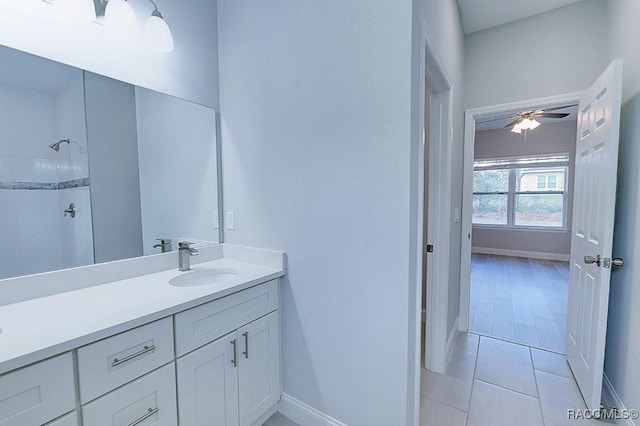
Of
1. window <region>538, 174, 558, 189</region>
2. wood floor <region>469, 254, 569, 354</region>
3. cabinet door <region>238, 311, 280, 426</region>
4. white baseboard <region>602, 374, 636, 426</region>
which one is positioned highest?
window <region>538, 174, 558, 189</region>

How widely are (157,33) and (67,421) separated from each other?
172 cm

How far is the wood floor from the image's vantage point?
8.59 ft

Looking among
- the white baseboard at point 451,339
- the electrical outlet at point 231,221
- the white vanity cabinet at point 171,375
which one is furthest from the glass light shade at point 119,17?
the white baseboard at point 451,339

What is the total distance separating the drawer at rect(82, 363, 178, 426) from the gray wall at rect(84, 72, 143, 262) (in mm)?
727

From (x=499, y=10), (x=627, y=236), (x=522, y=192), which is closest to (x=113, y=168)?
(x=627, y=236)

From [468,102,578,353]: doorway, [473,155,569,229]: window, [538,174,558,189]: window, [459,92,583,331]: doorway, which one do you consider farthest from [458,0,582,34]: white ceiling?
[538,174,558,189]: window

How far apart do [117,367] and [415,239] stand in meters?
1.28

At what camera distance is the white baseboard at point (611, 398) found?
4.97 feet

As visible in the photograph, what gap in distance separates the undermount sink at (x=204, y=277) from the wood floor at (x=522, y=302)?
2.45m

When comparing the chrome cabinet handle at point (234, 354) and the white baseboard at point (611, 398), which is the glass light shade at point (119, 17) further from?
the white baseboard at point (611, 398)

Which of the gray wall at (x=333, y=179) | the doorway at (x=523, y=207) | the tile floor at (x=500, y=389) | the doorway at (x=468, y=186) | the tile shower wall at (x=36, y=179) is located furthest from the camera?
the doorway at (x=523, y=207)

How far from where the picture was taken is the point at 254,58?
1.71 metres

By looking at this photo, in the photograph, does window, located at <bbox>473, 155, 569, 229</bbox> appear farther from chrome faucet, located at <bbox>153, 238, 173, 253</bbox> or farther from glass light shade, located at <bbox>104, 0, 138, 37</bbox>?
glass light shade, located at <bbox>104, 0, 138, 37</bbox>

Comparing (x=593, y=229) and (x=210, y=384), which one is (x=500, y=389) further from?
(x=210, y=384)
